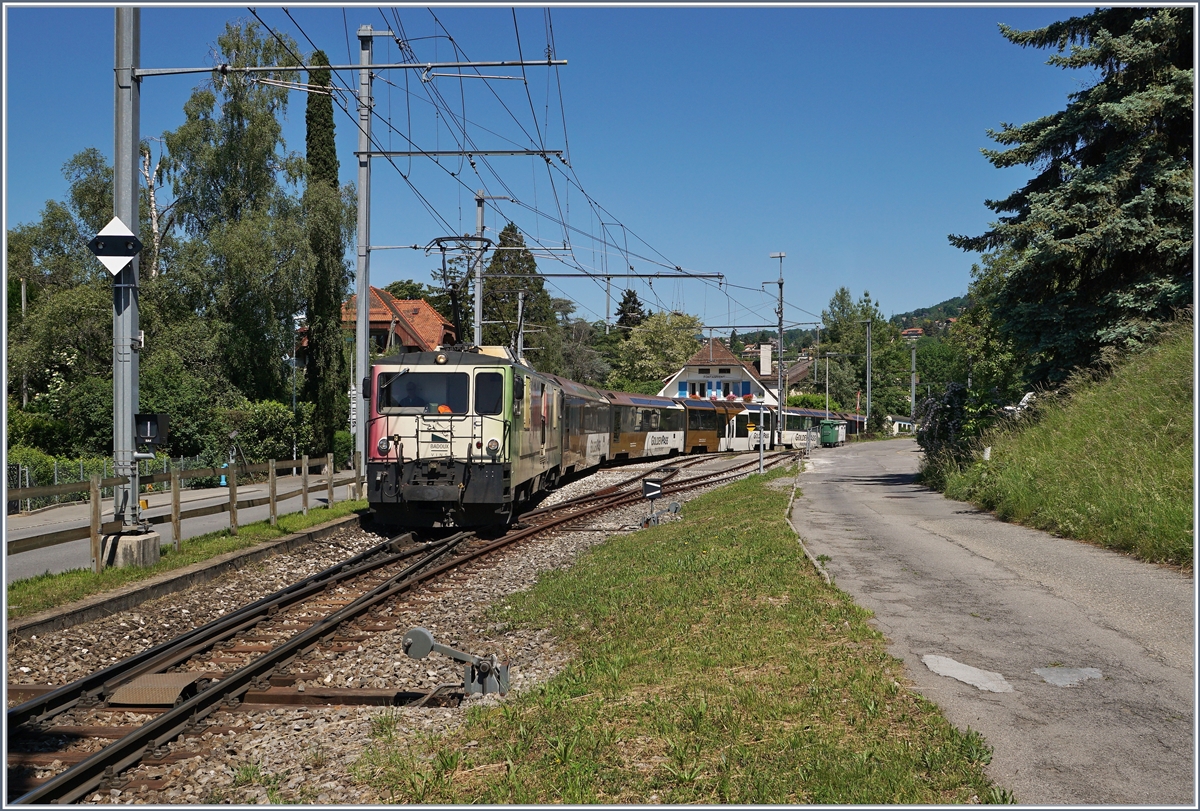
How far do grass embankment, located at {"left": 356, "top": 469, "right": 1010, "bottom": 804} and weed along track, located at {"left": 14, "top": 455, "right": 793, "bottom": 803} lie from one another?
1.66 ft

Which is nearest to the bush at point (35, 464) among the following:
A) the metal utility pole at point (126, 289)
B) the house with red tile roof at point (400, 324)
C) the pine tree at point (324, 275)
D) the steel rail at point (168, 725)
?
the pine tree at point (324, 275)

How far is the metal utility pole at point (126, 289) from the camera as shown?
12266 millimetres

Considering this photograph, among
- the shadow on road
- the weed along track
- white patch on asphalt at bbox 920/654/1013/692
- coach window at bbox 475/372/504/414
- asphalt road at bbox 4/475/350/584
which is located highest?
coach window at bbox 475/372/504/414

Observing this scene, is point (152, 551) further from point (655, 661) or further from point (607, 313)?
point (607, 313)

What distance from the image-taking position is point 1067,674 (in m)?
6.64

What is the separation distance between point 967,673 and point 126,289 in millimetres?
10890

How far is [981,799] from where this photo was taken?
4.56 m

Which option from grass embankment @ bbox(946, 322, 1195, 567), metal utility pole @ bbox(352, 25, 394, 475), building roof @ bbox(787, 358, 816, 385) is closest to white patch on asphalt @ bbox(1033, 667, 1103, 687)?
grass embankment @ bbox(946, 322, 1195, 567)

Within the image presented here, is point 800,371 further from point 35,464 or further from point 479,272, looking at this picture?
point 35,464

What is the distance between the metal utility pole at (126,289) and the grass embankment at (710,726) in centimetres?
615

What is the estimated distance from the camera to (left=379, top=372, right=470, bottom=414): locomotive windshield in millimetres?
17203

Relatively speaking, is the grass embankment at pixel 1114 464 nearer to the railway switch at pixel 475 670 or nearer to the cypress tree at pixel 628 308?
the railway switch at pixel 475 670

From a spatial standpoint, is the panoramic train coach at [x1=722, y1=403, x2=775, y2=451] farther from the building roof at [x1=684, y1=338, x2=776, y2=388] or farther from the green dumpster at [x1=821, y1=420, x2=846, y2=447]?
the building roof at [x1=684, y1=338, x2=776, y2=388]

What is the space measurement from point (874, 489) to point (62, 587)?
61.8 feet
